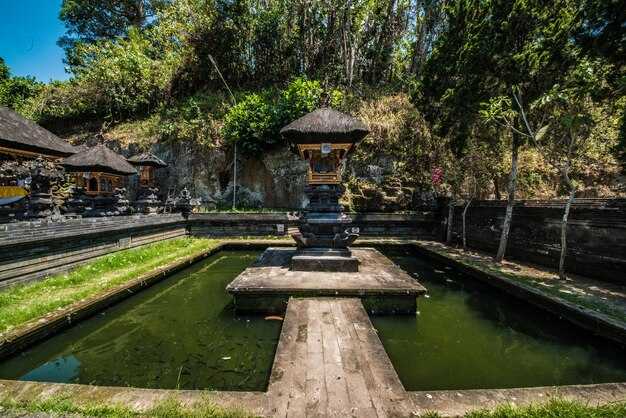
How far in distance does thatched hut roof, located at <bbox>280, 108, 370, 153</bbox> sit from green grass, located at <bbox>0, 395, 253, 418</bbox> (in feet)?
18.2

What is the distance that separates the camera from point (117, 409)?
2.23 m

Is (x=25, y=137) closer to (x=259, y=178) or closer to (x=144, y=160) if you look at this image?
(x=144, y=160)

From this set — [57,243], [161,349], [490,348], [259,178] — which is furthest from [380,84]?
→ [161,349]

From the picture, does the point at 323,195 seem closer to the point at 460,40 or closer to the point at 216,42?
the point at 460,40

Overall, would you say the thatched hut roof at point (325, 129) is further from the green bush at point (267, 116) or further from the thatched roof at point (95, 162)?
the thatched roof at point (95, 162)

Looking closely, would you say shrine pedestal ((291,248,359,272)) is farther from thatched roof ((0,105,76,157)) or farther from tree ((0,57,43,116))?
tree ((0,57,43,116))

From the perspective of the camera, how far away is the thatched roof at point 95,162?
1175cm

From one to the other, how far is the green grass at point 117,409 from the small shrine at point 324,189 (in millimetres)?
4091

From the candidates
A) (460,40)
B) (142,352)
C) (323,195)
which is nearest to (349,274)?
(323,195)

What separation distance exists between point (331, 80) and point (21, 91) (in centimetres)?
2877

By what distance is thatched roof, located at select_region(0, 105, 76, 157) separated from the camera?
8609mm

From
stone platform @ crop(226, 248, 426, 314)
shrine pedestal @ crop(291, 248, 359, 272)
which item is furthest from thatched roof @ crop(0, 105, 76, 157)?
shrine pedestal @ crop(291, 248, 359, 272)

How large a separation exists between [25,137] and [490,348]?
1502cm

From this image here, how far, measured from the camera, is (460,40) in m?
9.48
